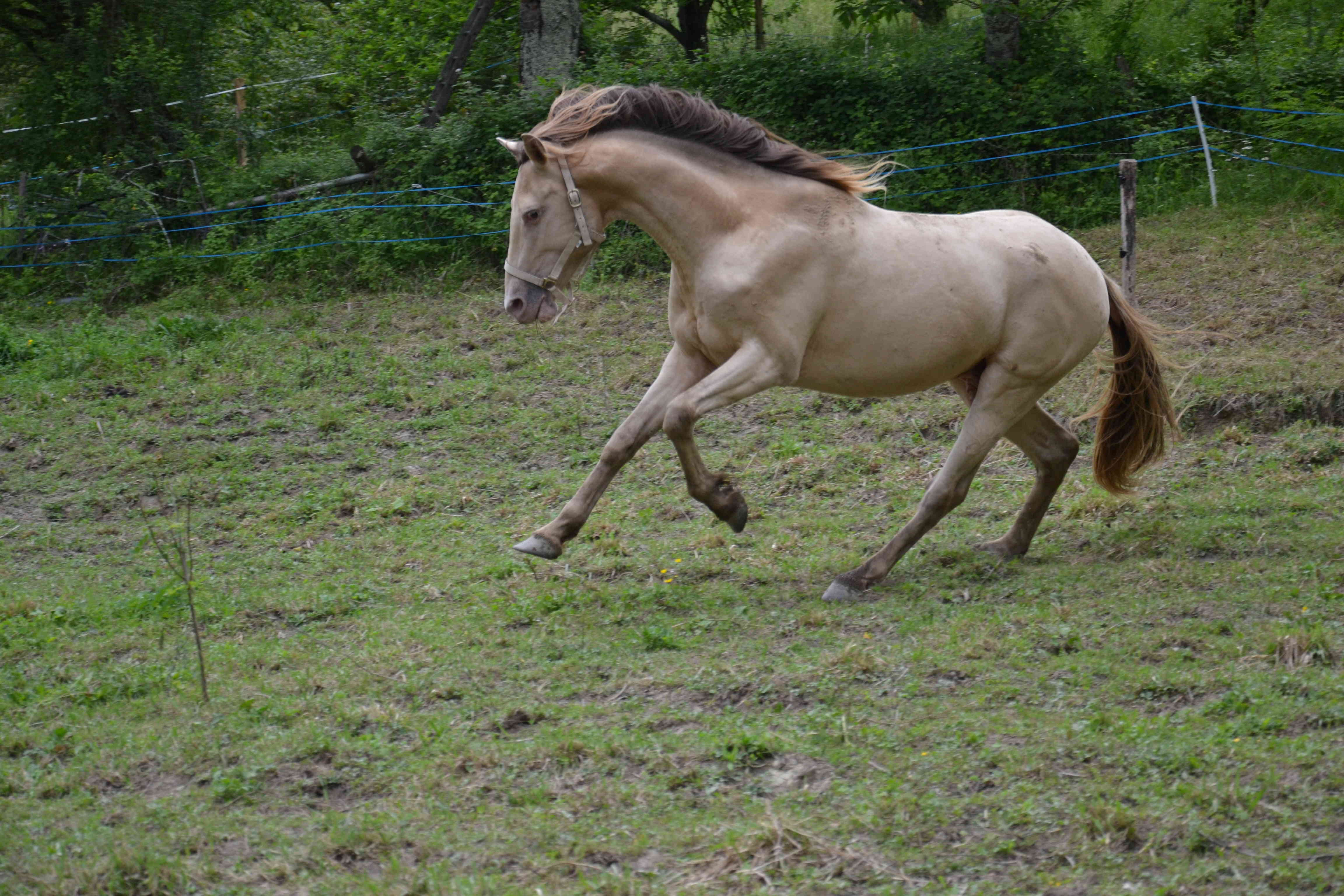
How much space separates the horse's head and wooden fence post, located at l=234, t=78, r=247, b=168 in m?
9.21

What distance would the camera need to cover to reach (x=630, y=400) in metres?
8.73

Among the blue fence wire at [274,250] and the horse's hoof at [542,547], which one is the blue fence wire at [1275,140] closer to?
the blue fence wire at [274,250]

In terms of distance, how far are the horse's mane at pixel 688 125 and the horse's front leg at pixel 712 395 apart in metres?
0.90

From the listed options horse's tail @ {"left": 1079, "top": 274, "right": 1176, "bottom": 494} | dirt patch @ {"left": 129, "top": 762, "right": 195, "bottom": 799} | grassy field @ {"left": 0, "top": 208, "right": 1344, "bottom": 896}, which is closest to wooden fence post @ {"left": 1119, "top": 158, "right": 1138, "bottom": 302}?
grassy field @ {"left": 0, "top": 208, "right": 1344, "bottom": 896}

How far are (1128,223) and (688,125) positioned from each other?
4271 mm

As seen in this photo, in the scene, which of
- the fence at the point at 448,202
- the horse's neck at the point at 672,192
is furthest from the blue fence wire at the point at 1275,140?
the horse's neck at the point at 672,192

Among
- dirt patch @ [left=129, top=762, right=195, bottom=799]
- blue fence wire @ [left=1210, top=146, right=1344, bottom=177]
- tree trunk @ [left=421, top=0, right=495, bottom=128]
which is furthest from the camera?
tree trunk @ [left=421, top=0, right=495, bottom=128]

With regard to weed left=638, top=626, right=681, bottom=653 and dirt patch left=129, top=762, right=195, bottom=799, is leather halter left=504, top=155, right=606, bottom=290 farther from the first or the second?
dirt patch left=129, top=762, right=195, bottom=799

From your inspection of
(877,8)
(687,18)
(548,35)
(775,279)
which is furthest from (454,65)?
(775,279)

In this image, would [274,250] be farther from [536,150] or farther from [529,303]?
[536,150]

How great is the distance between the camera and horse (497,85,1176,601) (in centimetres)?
523

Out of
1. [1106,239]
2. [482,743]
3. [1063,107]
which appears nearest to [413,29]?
[1063,107]

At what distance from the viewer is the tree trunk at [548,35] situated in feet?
40.9

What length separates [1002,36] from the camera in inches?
468
